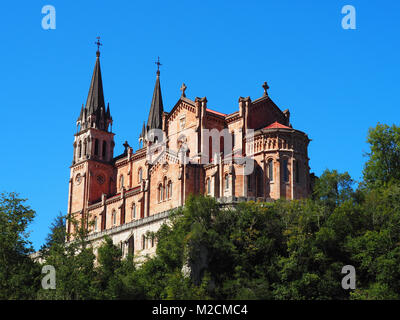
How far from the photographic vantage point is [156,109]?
110625 millimetres

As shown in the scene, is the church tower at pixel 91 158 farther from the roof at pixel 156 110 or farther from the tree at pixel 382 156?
the tree at pixel 382 156

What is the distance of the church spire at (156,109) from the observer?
10856cm

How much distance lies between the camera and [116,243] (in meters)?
74.1

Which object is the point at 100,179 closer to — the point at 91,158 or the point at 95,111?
the point at 91,158

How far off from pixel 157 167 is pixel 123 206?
32.7ft

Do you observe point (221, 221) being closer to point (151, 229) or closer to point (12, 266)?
point (151, 229)

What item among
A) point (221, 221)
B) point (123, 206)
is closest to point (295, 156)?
point (221, 221)

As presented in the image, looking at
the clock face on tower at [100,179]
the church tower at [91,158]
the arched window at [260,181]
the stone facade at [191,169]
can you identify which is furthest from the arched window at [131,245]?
the clock face on tower at [100,179]

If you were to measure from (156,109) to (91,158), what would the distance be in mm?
19810

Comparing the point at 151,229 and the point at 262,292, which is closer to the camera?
the point at 262,292

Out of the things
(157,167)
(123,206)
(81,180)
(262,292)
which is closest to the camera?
(262,292)

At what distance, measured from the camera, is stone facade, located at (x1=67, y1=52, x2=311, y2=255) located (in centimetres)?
7000

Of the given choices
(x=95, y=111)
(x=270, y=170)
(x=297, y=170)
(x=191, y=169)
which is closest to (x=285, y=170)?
(x=297, y=170)
